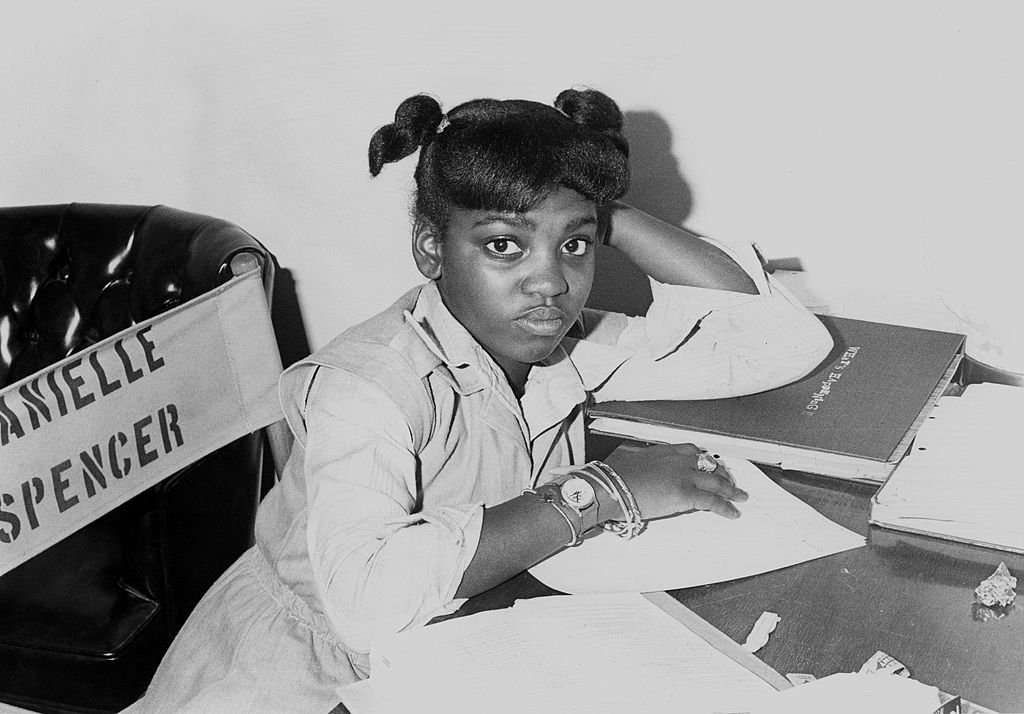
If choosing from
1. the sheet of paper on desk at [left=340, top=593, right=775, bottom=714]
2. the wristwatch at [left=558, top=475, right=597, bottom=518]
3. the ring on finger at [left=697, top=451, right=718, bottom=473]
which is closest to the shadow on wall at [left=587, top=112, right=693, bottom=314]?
the ring on finger at [left=697, top=451, right=718, bottom=473]

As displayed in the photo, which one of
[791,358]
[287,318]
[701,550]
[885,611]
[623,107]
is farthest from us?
[287,318]

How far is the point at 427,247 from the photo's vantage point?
1212 mm

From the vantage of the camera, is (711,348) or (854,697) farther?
(711,348)

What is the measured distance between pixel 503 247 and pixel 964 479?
1.70 ft

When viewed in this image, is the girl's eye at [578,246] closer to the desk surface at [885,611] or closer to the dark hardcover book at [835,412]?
the dark hardcover book at [835,412]

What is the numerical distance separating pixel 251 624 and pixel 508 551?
0.42 m

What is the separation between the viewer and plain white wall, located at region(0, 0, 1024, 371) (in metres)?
1.45

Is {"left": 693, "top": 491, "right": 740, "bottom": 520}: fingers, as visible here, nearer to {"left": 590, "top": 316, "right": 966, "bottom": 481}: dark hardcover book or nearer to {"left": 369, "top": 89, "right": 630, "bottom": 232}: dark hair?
{"left": 590, "top": 316, "right": 966, "bottom": 481}: dark hardcover book

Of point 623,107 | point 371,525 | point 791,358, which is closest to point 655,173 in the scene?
point 623,107

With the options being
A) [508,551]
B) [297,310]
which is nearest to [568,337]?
[508,551]

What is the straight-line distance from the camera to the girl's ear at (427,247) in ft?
3.94

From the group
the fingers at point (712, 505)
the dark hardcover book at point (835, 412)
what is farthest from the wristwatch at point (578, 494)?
the dark hardcover book at point (835, 412)

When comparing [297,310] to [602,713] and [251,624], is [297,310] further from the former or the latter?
[602,713]

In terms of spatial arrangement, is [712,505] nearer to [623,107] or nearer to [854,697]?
[854,697]
